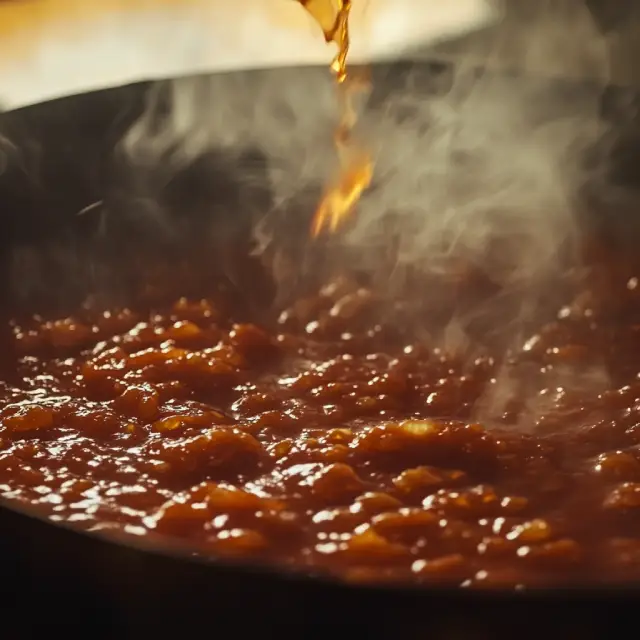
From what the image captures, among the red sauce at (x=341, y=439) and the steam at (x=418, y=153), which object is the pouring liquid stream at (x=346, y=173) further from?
the red sauce at (x=341, y=439)

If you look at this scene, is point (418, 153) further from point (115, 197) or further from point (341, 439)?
point (341, 439)

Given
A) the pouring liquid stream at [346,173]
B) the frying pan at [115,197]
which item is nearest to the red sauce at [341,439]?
the frying pan at [115,197]

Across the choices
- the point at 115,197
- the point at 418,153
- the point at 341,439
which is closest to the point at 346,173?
the point at 418,153

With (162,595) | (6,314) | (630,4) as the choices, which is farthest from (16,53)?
(162,595)

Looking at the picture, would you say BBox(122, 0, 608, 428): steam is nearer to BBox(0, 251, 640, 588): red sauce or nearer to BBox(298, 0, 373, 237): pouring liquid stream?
BBox(298, 0, 373, 237): pouring liquid stream

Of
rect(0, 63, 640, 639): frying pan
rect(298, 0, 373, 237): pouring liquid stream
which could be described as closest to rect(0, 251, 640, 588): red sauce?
rect(0, 63, 640, 639): frying pan

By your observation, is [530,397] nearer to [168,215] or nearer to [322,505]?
[322,505]

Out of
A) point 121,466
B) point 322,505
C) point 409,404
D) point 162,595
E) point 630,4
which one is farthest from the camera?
point 630,4
